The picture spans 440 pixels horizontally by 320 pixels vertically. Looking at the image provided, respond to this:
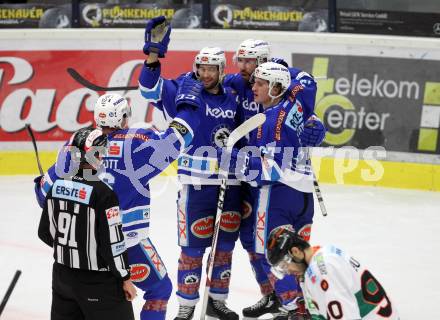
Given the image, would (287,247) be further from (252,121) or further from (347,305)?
(252,121)

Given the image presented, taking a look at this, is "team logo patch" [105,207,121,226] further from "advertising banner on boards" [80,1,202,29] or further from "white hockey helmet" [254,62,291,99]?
"advertising banner on boards" [80,1,202,29]

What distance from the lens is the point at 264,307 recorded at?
19.2 feet

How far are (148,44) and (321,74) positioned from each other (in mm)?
4195

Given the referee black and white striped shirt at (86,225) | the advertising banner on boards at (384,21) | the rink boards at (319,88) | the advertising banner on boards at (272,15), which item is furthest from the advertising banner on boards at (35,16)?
the referee black and white striped shirt at (86,225)

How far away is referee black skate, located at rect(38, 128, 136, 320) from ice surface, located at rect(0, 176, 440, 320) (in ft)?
5.27

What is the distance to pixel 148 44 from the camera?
5328mm

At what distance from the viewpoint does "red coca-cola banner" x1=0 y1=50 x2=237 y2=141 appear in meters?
9.38

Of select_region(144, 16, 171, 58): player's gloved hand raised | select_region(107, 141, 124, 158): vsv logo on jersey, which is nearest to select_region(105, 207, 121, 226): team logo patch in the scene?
select_region(107, 141, 124, 158): vsv logo on jersey

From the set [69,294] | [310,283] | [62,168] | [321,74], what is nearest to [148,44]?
[62,168]

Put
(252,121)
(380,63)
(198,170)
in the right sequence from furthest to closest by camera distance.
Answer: (380,63), (198,170), (252,121)

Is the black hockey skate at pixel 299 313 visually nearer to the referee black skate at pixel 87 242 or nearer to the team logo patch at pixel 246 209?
the team logo patch at pixel 246 209

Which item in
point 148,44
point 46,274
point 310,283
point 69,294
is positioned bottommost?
point 46,274

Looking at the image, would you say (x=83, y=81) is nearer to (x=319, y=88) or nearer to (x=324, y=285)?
(x=319, y=88)

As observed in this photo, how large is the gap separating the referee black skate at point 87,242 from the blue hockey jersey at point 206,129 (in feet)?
4.38
